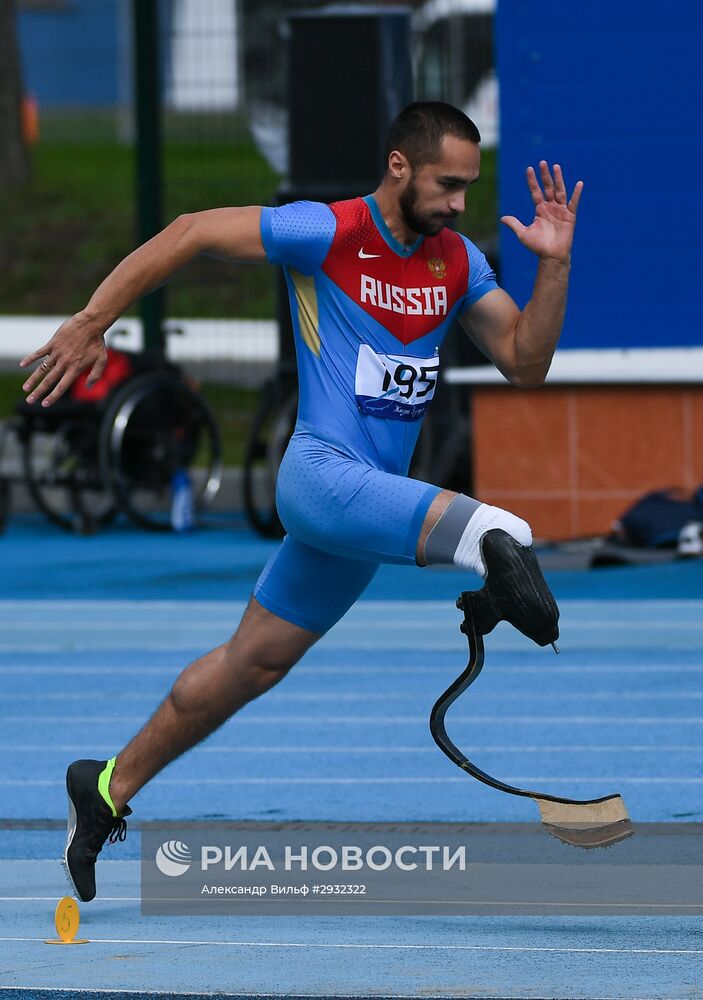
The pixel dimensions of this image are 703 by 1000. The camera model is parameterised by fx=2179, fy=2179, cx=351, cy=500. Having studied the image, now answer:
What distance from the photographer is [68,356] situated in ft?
16.3

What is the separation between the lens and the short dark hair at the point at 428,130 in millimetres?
5094

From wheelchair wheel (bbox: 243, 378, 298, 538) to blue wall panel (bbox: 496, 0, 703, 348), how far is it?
1.68 meters

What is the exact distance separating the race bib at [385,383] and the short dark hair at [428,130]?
46 centimetres

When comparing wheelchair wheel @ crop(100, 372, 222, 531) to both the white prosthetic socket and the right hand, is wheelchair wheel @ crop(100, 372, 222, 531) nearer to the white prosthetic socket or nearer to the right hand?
the right hand

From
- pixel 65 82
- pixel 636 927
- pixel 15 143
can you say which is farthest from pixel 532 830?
pixel 65 82

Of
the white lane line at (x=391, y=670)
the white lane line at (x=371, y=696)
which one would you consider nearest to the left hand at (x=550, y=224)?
the white lane line at (x=371, y=696)

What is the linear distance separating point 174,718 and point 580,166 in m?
9.41

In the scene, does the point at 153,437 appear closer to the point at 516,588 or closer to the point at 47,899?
the point at 47,899

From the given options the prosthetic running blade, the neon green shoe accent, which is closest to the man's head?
the prosthetic running blade

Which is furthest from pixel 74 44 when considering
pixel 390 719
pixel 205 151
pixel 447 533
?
pixel 447 533

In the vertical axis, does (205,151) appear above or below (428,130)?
below

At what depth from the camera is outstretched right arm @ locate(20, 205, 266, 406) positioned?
4.95m

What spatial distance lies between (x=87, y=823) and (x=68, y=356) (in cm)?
117

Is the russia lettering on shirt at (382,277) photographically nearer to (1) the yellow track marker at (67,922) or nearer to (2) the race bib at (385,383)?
(2) the race bib at (385,383)
